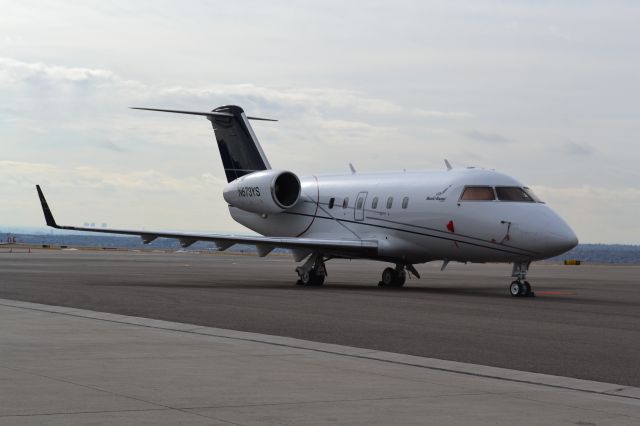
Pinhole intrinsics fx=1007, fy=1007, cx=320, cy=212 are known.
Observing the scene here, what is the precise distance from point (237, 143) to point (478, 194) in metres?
11.3

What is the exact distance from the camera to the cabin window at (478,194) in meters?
26.7

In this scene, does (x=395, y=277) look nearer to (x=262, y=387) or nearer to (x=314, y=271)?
(x=314, y=271)

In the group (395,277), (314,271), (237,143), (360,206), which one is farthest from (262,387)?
(237,143)

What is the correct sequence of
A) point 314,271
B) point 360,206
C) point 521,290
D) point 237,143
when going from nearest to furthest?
1. point 521,290
2. point 314,271
3. point 360,206
4. point 237,143

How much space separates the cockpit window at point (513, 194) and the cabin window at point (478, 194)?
21cm

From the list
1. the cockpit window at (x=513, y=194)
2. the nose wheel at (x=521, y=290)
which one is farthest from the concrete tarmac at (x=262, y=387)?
the cockpit window at (x=513, y=194)

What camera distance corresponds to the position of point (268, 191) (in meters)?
32.6

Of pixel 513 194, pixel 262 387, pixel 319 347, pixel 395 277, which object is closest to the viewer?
pixel 262 387

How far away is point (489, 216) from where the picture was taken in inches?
1033

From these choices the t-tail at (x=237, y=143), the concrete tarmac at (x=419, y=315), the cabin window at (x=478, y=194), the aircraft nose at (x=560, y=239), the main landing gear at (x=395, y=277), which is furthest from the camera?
the t-tail at (x=237, y=143)

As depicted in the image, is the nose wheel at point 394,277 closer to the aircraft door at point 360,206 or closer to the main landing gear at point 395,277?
the main landing gear at point 395,277

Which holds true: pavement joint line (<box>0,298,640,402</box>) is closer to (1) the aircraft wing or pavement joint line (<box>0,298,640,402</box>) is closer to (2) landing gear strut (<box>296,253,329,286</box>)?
(1) the aircraft wing

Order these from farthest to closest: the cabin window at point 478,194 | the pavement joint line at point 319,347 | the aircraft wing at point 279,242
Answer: the aircraft wing at point 279,242
the cabin window at point 478,194
the pavement joint line at point 319,347

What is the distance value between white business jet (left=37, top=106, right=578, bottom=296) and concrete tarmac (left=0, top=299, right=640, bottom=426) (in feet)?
43.1
